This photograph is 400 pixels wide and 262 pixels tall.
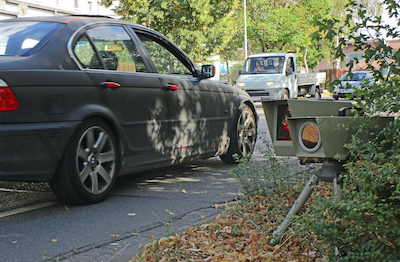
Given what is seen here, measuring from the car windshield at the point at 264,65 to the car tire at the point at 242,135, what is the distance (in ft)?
54.6

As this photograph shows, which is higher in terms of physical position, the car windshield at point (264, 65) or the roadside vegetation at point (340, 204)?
the car windshield at point (264, 65)

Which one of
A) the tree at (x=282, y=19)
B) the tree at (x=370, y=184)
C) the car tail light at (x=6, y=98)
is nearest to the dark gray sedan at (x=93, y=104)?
the car tail light at (x=6, y=98)

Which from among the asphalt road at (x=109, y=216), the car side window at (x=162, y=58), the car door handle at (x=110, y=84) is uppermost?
the car side window at (x=162, y=58)

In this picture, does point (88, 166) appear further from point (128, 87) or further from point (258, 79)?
point (258, 79)

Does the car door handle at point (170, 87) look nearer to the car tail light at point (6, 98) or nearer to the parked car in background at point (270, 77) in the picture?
the car tail light at point (6, 98)

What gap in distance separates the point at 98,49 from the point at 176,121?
1222 millimetres

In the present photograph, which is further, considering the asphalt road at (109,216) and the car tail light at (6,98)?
the car tail light at (6,98)

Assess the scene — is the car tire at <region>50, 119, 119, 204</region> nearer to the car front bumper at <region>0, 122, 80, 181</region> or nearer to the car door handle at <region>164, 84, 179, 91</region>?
the car front bumper at <region>0, 122, 80, 181</region>

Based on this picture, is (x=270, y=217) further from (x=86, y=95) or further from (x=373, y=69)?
(x=86, y=95)

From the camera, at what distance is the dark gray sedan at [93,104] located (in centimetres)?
450

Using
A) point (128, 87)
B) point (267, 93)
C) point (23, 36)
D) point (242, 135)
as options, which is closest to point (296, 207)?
point (128, 87)

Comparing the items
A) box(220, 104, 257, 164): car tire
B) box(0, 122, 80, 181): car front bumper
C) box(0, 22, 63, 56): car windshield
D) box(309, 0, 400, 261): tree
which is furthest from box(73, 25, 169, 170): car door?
box(309, 0, 400, 261): tree

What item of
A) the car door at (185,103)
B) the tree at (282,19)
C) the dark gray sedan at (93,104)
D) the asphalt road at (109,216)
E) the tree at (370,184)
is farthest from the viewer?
the tree at (282,19)

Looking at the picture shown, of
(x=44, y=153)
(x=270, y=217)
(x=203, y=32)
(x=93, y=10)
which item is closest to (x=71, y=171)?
(x=44, y=153)
